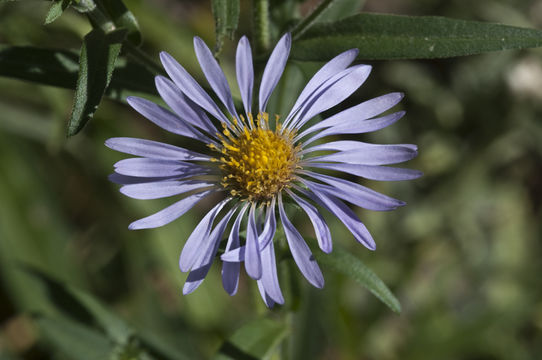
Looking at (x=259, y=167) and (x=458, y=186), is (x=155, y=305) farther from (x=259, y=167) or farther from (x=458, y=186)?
(x=458, y=186)

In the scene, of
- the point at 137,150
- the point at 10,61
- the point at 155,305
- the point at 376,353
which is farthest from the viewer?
the point at 376,353

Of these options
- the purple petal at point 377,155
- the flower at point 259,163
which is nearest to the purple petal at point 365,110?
the flower at point 259,163

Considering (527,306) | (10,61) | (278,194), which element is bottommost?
(527,306)

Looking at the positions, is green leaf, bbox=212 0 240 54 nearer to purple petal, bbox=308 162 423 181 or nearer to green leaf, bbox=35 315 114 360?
purple petal, bbox=308 162 423 181

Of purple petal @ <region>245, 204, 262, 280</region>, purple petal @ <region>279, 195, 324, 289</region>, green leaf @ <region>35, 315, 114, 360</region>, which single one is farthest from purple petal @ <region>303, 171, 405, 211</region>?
green leaf @ <region>35, 315, 114, 360</region>

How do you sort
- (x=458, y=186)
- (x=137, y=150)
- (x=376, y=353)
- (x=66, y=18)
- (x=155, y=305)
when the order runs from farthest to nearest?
(x=458, y=186)
(x=376, y=353)
(x=155, y=305)
(x=66, y=18)
(x=137, y=150)

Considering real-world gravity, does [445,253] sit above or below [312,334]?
above

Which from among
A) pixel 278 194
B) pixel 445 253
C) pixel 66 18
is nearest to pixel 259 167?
pixel 278 194

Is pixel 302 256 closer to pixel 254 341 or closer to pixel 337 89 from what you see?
pixel 337 89
